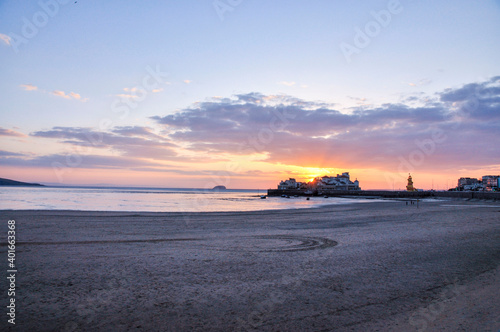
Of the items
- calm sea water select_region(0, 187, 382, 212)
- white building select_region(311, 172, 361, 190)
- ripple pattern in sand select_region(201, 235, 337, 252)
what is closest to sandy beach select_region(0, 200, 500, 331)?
ripple pattern in sand select_region(201, 235, 337, 252)

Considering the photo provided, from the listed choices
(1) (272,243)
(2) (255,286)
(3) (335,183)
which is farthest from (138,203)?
(3) (335,183)

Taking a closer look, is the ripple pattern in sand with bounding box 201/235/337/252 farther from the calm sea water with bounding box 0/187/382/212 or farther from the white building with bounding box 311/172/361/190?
the white building with bounding box 311/172/361/190

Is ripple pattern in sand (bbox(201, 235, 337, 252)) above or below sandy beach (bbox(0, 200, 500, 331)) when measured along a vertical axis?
below

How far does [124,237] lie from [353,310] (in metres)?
10.7

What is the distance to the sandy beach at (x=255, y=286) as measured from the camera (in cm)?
494

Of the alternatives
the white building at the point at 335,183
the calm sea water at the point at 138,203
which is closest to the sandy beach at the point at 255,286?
the calm sea water at the point at 138,203

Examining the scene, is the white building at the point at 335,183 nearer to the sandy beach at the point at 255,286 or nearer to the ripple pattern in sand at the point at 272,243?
the ripple pattern in sand at the point at 272,243

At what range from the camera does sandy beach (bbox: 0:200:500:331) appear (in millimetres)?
4941

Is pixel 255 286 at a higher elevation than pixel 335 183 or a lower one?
lower

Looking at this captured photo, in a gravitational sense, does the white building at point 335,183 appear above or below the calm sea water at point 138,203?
above

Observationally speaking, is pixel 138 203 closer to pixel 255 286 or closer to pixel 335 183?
pixel 255 286

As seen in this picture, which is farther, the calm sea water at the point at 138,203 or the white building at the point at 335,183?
the white building at the point at 335,183

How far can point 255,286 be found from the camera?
666 cm

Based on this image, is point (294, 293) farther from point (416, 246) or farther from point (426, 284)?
point (416, 246)
